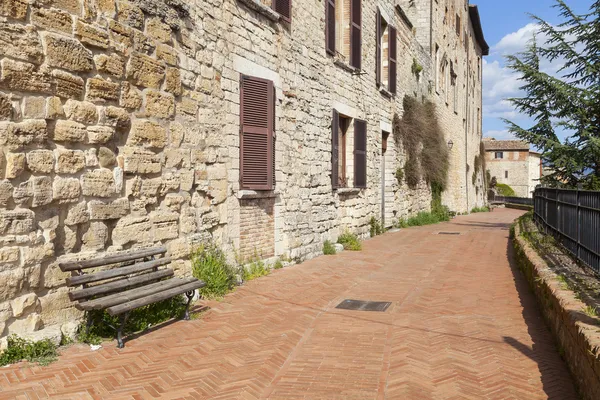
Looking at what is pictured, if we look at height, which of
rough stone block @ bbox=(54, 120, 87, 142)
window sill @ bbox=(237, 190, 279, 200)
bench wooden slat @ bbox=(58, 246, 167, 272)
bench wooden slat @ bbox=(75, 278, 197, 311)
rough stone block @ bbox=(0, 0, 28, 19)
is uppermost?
rough stone block @ bbox=(0, 0, 28, 19)

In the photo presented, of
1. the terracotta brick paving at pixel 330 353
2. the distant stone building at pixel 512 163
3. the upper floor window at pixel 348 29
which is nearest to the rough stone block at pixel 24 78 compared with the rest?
the terracotta brick paving at pixel 330 353

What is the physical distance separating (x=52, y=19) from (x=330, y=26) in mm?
6570

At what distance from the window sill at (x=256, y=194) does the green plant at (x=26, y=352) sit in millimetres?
3431

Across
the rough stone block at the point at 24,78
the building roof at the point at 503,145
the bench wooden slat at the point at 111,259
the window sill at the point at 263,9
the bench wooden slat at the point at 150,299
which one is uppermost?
the building roof at the point at 503,145

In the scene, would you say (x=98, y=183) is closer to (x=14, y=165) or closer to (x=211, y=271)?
(x=14, y=165)

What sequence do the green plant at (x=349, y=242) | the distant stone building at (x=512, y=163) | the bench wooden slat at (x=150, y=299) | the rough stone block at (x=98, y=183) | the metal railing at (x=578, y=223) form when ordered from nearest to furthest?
the bench wooden slat at (x=150, y=299), the rough stone block at (x=98, y=183), the metal railing at (x=578, y=223), the green plant at (x=349, y=242), the distant stone building at (x=512, y=163)

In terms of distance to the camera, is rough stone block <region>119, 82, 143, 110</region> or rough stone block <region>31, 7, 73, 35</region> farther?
rough stone block <region>119, 82, 143, 110</region>

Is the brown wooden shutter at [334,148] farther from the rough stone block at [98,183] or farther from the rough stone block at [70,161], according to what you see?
the rough stone block at [70,161]

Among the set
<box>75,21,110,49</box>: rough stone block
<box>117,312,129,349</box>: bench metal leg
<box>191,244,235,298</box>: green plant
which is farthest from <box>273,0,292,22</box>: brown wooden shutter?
<box>117,312,129,349</box>: bench metal leg

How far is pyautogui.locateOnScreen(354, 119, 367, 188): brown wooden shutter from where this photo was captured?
1140 centimetres

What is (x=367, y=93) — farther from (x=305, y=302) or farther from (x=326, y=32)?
(x=305, y=302)

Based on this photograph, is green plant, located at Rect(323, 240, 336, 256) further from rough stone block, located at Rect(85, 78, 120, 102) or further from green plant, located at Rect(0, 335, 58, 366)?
green plant, located at Rect(0, 335, 58, 366)

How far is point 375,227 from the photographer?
42.4 ft

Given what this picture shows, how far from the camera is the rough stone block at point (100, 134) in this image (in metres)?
4.56
